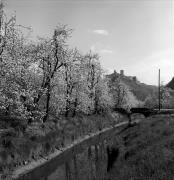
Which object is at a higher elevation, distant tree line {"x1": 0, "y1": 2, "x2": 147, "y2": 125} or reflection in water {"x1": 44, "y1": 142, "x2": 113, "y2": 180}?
distant tree line {"x1": 0, "y1": 2, "x2": 147, "y2": 125}

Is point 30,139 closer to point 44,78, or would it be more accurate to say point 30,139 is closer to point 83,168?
point 83,168

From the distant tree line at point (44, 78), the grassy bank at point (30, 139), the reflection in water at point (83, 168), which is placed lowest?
the reflection in water at point (83, 168)

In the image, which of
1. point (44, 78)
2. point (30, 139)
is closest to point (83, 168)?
point (30, 139)

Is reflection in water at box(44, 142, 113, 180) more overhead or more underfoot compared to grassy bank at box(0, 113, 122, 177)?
more underfoot

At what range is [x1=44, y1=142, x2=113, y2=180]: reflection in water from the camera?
26.4 metres

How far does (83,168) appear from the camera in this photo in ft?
99.1

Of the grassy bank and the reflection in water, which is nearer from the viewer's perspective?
the reflection in water

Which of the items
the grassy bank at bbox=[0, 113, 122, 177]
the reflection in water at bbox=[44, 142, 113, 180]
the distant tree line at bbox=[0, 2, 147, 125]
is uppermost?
the distant tree line at bbox=[0, 2, 147, 125]

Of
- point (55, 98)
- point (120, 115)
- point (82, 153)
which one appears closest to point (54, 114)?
point (55, 98)

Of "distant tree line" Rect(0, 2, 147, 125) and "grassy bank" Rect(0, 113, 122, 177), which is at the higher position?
"distant tree line" Rect(0, 2, 147, 125)

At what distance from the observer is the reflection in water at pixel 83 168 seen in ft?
86.7

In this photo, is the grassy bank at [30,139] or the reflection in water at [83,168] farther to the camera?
the grassy bank at [30,139]

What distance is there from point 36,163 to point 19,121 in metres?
9.51

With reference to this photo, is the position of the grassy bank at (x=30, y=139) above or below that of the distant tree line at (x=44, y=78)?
below
